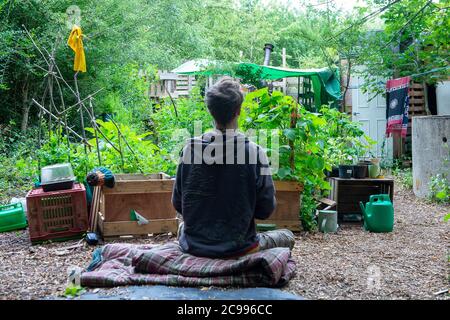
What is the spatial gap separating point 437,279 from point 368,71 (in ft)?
24.4

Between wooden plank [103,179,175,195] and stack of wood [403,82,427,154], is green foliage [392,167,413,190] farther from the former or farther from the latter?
wooden plank [103,179,175,195]

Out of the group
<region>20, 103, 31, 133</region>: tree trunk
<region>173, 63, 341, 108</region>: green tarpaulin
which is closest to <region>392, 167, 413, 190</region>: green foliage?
<region>173, 63, 341, 108</region>: green tarpaulin

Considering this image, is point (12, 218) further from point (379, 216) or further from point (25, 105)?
point (25, 105)

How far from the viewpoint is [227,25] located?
768 inches

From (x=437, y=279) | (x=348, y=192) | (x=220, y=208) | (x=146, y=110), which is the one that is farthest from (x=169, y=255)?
(x=146, y=110)

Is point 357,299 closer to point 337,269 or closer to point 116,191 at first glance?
point 337,269

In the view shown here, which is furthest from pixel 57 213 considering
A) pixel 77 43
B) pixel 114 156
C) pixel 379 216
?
pixel 379 216

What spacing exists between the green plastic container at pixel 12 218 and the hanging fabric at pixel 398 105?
7010 mm

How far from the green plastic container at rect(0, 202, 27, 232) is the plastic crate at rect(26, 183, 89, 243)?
669 mm

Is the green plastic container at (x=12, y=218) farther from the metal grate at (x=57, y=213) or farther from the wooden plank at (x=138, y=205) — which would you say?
the wooden plank at (x=138, y=205)

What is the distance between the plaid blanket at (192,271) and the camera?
2809 millimetres

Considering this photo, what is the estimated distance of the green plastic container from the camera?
4.97 m

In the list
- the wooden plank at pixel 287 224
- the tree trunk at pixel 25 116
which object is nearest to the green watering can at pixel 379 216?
the wooden plank at pixel 287 224

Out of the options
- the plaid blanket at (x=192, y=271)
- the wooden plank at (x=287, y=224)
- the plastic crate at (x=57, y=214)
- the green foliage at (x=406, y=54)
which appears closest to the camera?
the plaid blanket at (x=192, y=271)
